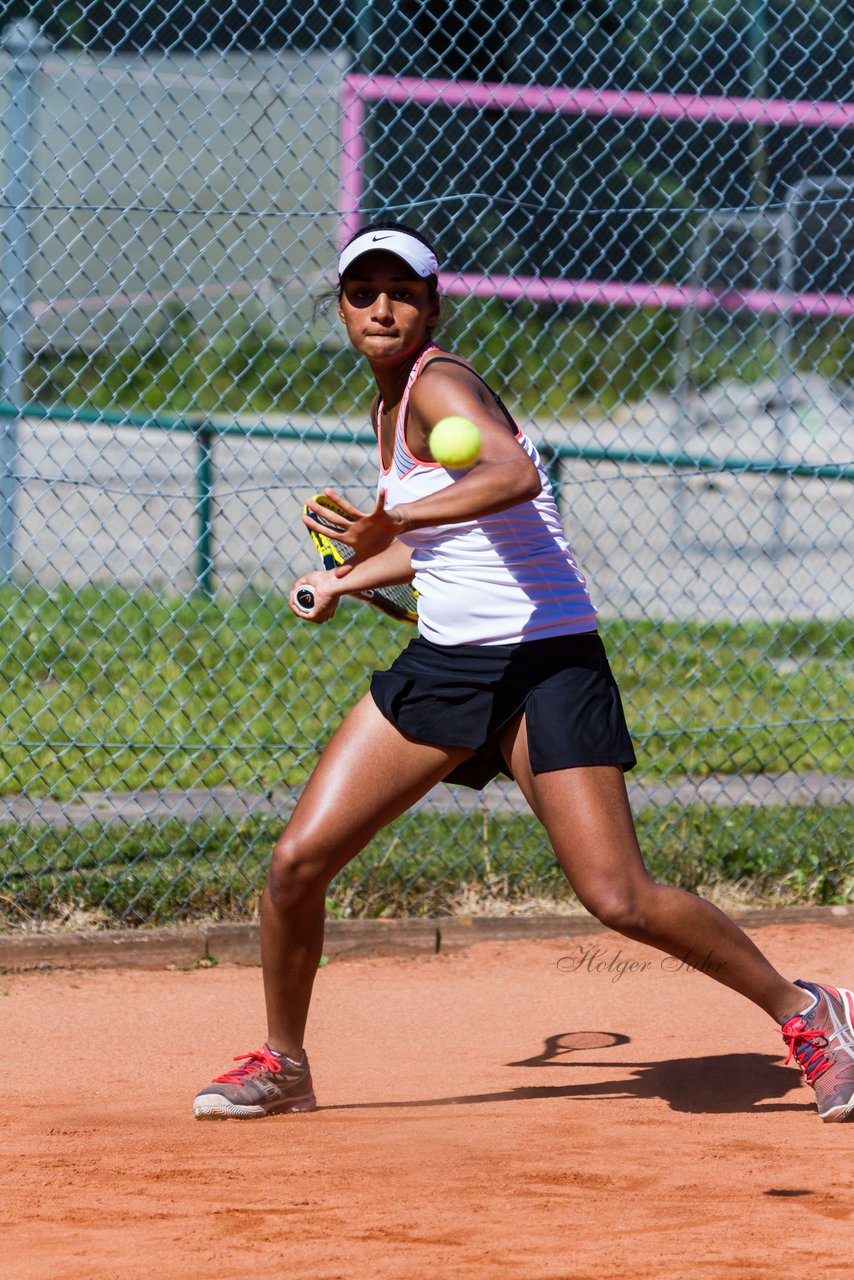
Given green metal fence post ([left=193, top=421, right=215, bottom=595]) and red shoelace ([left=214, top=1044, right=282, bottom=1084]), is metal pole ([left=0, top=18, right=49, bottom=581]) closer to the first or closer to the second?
green metal fence post ([left=193, top=421, right=215, bottom=595])

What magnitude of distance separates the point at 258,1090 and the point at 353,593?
1.18 meters

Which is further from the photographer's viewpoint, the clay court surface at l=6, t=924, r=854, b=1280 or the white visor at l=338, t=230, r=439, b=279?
the white visor at l=338, t=230, r=439, b=279

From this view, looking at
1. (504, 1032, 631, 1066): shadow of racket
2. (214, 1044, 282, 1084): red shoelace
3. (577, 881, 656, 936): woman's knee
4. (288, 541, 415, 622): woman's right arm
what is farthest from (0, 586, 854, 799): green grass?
(577, 881, 656, 936): woman's knee

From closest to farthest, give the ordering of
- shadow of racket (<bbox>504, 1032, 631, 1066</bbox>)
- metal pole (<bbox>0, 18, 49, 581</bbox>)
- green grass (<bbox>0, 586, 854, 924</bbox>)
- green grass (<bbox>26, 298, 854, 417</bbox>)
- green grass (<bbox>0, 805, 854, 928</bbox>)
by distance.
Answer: shadow of racket (<bbox>504, 1032, 631, 1066</bbox>) < green grass (<bbox>0, 805, 854, 928</bbox>) < green grass (<bbox>0, 586, 854, 924</bbox>) < metal pole (<bbox>0, 18, 49, 581</bbox>) < green grass (<bbox>26, 298, 854, 417</bbox>)

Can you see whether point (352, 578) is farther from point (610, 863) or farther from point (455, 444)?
point (610, 863)

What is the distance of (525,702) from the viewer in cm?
347

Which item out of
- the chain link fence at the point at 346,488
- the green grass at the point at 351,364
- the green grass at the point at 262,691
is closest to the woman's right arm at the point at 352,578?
the chain link fence at the point at 346,488

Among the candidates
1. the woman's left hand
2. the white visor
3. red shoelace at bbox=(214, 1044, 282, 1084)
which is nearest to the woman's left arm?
the woman's left hand

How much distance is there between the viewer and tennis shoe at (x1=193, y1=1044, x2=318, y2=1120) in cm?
361

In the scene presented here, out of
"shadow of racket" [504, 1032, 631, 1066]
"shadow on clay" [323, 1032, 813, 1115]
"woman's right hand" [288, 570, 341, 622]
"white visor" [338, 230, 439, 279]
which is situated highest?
"white visor" [338, 230, 439, 279]

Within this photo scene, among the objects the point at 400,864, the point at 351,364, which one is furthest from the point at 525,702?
the point at 351,364

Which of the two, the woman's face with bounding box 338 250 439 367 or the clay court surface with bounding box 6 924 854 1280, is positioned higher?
the woman's face with bounding box 338 250 439 367

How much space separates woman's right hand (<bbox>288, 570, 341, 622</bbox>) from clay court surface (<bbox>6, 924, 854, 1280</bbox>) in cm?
112

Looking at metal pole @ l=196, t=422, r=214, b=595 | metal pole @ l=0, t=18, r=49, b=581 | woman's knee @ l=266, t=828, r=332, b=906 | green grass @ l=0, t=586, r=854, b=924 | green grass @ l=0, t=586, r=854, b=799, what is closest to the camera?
woman's knee @ l=266, t=828, r=332, b=906
